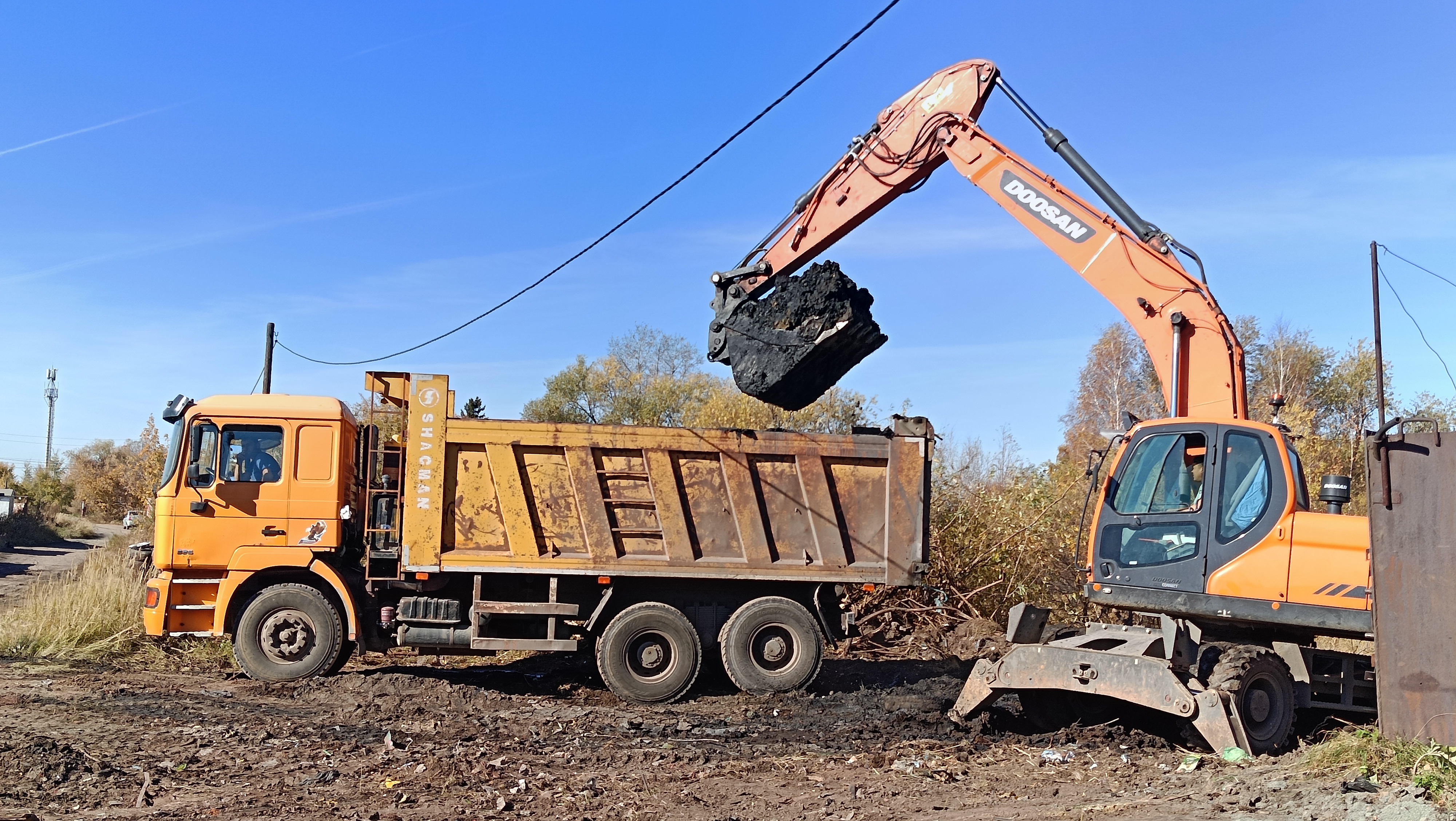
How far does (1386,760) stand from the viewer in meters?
5.83

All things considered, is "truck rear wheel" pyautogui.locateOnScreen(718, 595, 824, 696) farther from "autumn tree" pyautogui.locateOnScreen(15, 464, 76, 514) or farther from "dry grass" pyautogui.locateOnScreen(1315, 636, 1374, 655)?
"autumn tree" pyautogui.locateOnScreen(15, 464, 76, 514)

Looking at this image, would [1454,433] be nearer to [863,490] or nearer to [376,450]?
[863,490]

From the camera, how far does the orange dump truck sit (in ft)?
31.1

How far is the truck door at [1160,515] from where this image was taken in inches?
293

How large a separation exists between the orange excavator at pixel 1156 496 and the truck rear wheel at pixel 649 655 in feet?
7.23

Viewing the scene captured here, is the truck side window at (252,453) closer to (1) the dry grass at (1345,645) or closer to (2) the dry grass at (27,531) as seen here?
(1) the dry grass at (1345,645)

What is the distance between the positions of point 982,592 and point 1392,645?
24.9 feet

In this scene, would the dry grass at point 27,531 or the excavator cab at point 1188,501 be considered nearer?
the excavator cab at point 1188,501

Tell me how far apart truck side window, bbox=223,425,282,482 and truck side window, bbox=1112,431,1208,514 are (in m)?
7.38

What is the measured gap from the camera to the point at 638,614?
952 centimetres

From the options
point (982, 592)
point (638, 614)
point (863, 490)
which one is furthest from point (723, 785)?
point (982, 592)

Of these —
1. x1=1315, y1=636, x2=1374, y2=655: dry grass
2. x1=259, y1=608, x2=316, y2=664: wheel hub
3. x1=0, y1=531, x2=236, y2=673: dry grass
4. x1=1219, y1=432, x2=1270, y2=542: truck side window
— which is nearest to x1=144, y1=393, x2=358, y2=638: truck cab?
x1=259, y1=608, x2=316, y2=664: wheel hub

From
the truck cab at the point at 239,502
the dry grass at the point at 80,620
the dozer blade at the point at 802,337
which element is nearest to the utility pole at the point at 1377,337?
the dozer blade at the point at 802,337

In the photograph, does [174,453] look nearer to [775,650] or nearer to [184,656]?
[184,656]
